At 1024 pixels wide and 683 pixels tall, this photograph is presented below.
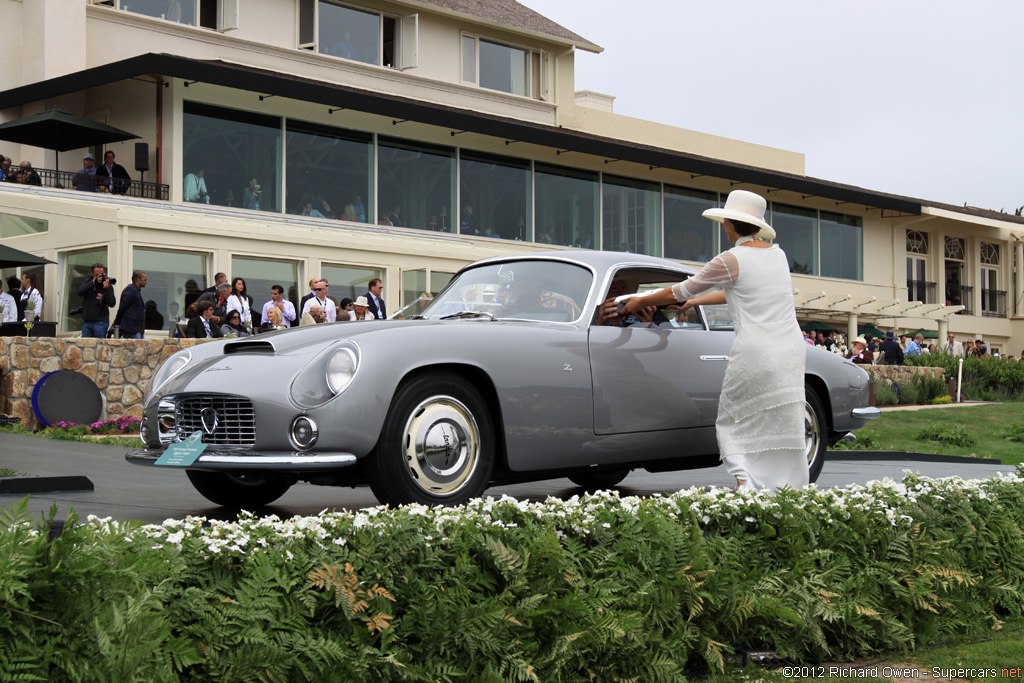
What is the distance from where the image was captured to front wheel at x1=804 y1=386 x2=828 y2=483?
778 cm

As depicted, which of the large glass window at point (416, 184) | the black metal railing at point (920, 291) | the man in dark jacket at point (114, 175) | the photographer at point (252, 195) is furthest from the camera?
the black metal railing at point (920, 291)

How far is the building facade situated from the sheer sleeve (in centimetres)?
1433

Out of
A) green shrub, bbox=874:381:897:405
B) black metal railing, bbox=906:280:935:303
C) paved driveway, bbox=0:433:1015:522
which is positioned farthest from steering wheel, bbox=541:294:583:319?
black metal railing, bbox=906:280:935:303

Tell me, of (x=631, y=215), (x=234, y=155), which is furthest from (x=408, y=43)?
(x=631, y=215)

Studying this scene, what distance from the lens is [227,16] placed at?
83.3ft

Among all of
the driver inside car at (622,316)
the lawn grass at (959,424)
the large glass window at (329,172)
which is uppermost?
the large glass window at (329,172)

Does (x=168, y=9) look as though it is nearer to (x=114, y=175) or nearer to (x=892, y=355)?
(x=114, y=175)

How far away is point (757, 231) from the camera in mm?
6711

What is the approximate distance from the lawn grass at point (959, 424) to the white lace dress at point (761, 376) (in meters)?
8.02

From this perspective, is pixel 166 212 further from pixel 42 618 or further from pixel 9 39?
pixel 42 618

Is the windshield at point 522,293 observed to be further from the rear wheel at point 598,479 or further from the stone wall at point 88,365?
the stone wall at point 88,365

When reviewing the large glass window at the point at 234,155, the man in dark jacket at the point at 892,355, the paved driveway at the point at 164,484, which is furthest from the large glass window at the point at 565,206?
the paved driveway at the point at 164,484

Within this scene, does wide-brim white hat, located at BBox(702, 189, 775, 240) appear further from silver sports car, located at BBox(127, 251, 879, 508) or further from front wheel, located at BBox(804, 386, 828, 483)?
front wheel, located at BBox(804, 386, 828, 483)

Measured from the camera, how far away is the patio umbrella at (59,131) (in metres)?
20.5
